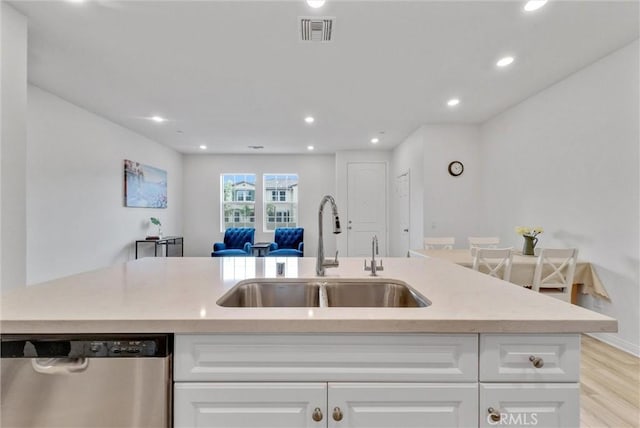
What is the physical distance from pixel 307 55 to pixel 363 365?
2.63 metres

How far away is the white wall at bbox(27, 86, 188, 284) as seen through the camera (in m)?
3.42

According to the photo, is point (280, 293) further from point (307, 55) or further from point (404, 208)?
point (404, 208)

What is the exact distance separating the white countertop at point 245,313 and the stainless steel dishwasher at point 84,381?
45 millimetres

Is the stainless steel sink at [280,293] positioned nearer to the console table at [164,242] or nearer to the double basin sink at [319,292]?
the double basin sink at [319,292]

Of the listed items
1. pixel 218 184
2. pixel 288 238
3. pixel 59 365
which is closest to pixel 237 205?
pixel 218 184

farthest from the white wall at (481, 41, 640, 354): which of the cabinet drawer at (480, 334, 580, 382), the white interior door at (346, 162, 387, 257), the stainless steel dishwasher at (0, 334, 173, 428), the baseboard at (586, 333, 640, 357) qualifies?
the stainless steel dishwasher at (0, 334, 173, 428)

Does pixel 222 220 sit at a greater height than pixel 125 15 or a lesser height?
lesser

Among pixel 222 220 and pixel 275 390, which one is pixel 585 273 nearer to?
pixel 275 390

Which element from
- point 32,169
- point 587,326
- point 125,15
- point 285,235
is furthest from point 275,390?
point 285,235

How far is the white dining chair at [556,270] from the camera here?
2502 mm

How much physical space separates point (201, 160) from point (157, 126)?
2289 mm

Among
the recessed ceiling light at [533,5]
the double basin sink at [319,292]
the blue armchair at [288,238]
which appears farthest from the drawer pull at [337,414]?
the blue armchair at [288,238]

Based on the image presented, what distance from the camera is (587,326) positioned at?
0.83 meters
